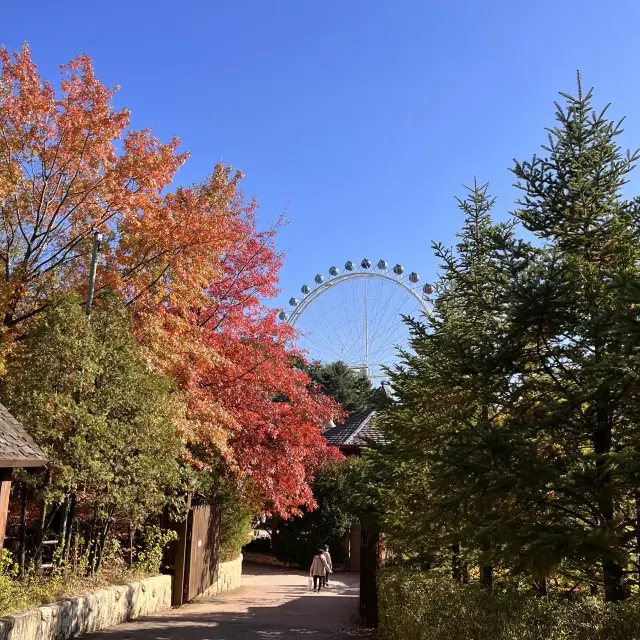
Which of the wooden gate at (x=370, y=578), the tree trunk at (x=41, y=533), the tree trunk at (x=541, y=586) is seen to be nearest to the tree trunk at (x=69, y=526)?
the tree trunk at (x=41, y=533)

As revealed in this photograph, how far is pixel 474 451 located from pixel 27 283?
8896mm

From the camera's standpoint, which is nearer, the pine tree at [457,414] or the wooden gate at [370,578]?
the pine tree at [457,414]

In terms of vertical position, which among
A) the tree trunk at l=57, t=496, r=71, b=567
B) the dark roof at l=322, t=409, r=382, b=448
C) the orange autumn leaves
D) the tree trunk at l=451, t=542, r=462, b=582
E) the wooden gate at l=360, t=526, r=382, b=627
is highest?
the orange autumn leaves

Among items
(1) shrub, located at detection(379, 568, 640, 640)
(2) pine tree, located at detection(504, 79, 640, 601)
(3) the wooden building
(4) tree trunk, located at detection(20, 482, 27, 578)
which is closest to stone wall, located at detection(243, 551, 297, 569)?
(4) tree trunk, located at detection(20, 482, 27, 578)

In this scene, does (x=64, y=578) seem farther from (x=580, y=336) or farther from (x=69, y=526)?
(x=580, y=336)

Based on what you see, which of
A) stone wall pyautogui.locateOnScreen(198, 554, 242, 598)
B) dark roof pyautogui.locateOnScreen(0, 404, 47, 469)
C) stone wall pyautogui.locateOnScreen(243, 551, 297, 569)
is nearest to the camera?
dark roof pyautogui.locateOnScreen(0, 404, 47, 469)

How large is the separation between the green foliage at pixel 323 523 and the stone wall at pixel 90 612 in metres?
10.9

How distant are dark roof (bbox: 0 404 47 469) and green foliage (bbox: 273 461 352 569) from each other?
50.7 feet

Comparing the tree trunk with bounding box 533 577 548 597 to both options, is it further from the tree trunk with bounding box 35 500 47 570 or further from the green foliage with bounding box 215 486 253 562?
the green foliage with bounding box 215 486 253 562

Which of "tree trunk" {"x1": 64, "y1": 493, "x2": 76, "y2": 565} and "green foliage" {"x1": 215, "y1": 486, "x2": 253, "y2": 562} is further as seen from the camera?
"green foliage" {"x1": 215, "y1": 486, "x2": 253, "y2": 562}

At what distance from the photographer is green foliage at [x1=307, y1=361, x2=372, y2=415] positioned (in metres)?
38.0

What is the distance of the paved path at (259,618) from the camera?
30.5ft

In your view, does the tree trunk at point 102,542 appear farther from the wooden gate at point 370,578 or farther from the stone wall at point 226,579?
the wooden gate at point 370,578

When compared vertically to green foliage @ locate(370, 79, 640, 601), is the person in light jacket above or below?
below
